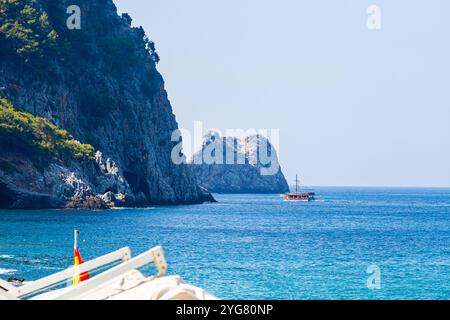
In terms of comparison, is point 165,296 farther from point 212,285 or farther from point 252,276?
point 252,276

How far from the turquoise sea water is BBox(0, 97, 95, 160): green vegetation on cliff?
1349 cm

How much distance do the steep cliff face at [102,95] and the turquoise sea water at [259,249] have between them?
27742 mm

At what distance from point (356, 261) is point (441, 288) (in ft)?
56.4

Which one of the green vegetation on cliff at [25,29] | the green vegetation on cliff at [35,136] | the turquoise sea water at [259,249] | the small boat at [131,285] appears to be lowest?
the turquoise sea water at [259,249]

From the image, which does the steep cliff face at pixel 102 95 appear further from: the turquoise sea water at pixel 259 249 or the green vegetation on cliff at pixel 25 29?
the turquoise sea water at pixel 259 249

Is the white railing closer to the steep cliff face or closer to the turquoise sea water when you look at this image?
the turquoise sea water

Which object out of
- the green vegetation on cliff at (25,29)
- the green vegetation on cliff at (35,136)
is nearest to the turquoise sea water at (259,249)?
the green vegetation on cliff at (35,136)

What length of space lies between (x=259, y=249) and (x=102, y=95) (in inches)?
3542

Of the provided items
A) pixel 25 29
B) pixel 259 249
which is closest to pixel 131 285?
pixel 259 249

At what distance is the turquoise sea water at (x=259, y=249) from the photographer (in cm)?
4938

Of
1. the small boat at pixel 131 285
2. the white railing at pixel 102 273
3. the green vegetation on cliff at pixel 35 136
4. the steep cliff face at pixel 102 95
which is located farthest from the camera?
the steep cliff face at pixel 102 95

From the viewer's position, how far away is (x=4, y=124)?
128 metres

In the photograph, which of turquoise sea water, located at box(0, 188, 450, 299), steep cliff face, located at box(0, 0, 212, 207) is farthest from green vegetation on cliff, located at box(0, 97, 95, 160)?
turquoise sea water, located at box(0, 188, 450, 299)

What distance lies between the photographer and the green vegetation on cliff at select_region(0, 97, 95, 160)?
129750mm
